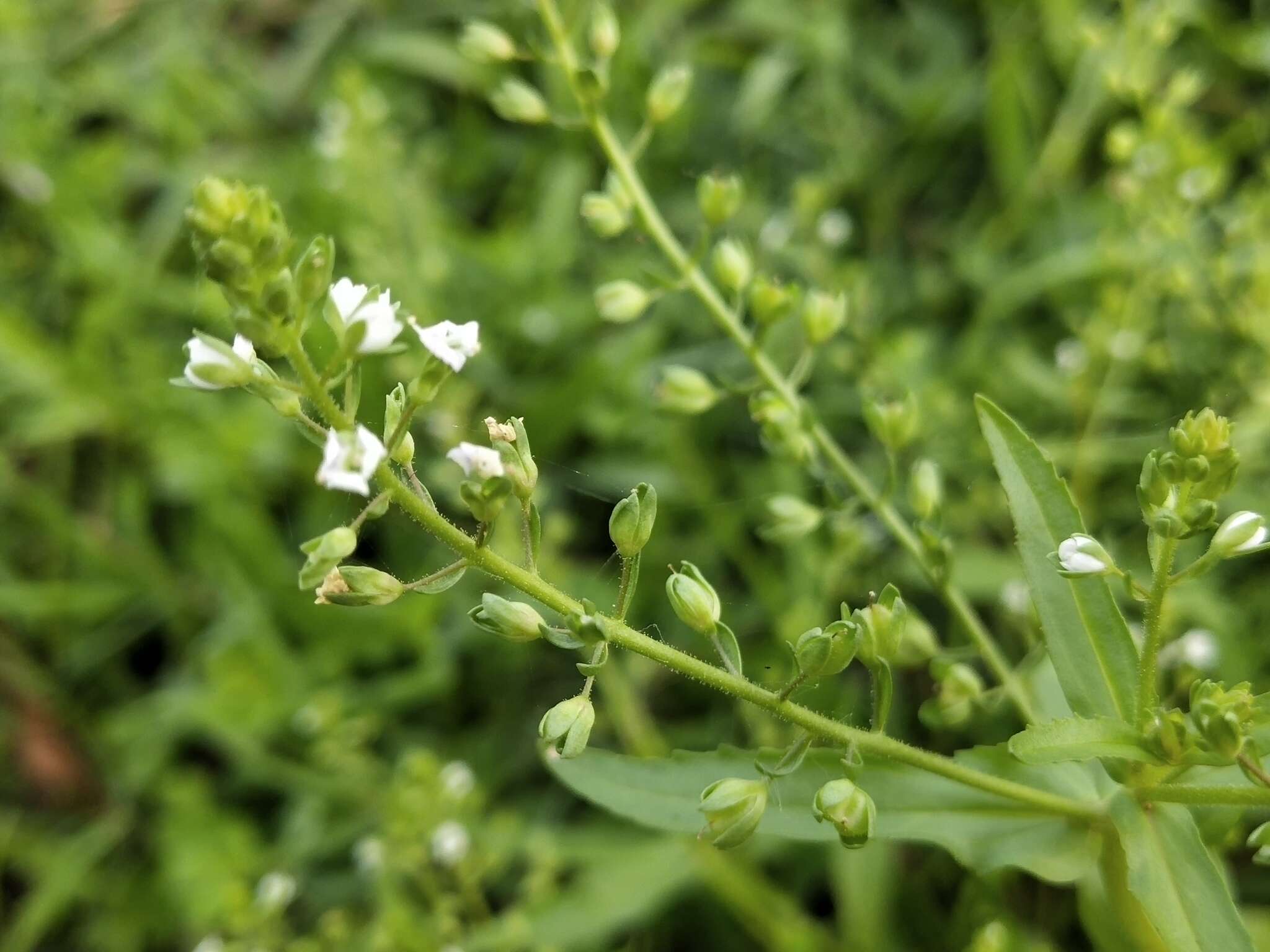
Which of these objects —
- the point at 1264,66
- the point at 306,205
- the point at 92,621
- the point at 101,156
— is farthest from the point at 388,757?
the point at 1264,66

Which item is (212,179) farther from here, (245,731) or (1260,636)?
(1260,636)

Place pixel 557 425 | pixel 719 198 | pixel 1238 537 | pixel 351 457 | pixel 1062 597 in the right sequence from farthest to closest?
1. pixel 557 425
2. pixel 719 198
3. pixel 1062 597
4. pixel 1238 537
5. pixel 351 457

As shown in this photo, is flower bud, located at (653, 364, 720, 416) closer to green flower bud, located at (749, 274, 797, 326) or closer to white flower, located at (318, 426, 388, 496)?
green flower bud, located at (749, 274, 797, 326)

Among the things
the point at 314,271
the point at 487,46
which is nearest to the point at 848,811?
the point at 314,271

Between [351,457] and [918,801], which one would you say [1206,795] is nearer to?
[918,801]

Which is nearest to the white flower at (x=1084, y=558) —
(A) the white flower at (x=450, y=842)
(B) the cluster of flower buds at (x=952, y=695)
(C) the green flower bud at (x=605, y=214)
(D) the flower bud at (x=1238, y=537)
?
(D) the flower bud at (x=1238, y=537)
